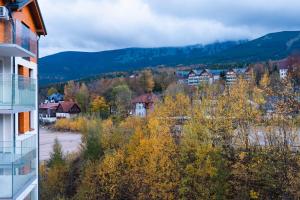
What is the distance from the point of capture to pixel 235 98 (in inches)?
1212

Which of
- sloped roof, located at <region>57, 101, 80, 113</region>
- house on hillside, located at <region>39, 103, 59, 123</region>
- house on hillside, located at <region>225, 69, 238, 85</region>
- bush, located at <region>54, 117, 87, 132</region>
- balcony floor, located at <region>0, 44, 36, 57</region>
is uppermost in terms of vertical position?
house on hillside, located at <region>225, 69, 238, 85</region>

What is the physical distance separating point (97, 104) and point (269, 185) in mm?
65012

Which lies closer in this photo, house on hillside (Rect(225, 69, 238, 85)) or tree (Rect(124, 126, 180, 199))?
tree (Rect(124, 126, 180, 199))

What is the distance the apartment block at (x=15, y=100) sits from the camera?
11.4 meters

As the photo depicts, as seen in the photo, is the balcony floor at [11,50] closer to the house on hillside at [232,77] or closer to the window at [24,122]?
the window at [24,122]

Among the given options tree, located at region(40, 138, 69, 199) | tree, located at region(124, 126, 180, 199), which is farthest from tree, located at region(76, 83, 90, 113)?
tree, located at region(124, 126, 180, 199)

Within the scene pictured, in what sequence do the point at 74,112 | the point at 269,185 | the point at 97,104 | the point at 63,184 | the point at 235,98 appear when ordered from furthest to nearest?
the point at 74,112
the point at 97,104
the point at 63,184
the point at 235,98
the point at 269,185

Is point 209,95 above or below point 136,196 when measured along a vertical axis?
above

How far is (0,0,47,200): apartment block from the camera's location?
11438 millimetres

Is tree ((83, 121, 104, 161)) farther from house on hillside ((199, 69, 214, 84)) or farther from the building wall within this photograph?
the building wall

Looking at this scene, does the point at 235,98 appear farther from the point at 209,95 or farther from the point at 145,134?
the point at 145,134

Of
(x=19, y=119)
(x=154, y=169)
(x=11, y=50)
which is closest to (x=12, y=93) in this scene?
(x=11, y=50)

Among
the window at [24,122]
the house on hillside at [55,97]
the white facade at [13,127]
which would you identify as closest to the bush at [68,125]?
the house on hillside at [55,97]

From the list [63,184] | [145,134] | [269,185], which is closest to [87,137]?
[63,184]
